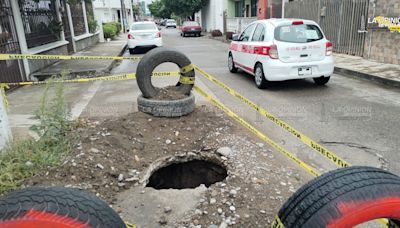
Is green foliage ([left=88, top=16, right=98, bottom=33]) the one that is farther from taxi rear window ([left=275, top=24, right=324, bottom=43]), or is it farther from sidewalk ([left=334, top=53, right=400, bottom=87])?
taxi rear window ([left=275, top=24, right=324, bottom=43])

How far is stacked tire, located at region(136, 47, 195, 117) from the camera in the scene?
17.8ft

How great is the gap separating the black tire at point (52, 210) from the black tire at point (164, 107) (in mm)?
3548

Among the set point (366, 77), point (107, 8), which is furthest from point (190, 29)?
point (366, 77)

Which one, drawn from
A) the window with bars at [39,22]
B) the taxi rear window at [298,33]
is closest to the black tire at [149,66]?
the taxi rear window at [298,33]

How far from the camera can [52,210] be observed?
166cm

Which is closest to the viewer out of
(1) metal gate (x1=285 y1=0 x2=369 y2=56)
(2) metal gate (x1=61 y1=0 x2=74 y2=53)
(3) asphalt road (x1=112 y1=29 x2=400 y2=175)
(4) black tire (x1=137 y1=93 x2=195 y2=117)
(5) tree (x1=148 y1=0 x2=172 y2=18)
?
(3) asphalt road (x1=112 y1=29 x2=400 y2=175)

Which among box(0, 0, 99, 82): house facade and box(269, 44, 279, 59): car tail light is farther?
box(0, 0, 99, 82): house facade

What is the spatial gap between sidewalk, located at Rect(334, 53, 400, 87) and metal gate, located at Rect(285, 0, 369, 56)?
94 centimetres

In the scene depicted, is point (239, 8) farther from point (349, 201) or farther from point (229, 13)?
point (349, 201)

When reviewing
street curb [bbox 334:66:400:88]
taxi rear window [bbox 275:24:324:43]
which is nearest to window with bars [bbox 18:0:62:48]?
taxi rear window [bbox 275:24:324:43]

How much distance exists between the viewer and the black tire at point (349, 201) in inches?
70.0

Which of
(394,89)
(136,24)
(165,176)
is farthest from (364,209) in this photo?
(136,24)

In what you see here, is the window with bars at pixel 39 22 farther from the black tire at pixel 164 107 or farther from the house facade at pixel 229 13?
the house facade at pixel 229 13

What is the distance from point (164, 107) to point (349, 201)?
3.90m
